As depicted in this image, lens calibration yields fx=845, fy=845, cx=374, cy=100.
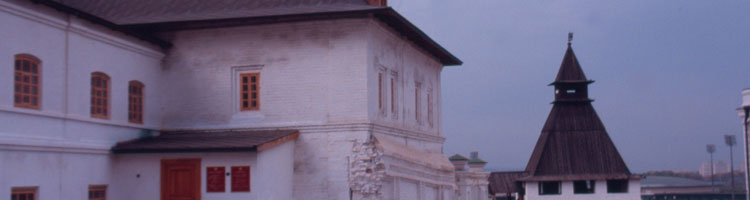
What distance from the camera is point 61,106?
1891 centimetres

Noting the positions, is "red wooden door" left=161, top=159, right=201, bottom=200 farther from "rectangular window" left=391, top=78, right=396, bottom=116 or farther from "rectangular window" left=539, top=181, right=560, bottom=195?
"rectangular window" left=539, top=181, right=560, bottom=195

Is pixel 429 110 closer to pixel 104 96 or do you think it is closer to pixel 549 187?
pixel 104 96

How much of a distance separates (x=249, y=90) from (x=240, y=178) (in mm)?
3509

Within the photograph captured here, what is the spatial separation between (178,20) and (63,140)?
5107 millimetres

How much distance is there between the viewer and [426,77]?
96.3 feet

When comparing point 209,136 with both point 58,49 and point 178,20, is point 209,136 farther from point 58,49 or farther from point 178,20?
point 58,49

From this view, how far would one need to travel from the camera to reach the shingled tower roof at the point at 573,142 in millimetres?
52594

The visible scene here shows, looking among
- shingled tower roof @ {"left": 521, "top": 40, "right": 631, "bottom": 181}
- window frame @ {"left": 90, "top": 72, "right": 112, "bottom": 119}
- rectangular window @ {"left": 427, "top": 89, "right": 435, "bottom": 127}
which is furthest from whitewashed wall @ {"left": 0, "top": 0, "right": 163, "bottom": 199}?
shingled tower roof @ {"left": 521, "top": 40, "right": 631, "bottom": 181}

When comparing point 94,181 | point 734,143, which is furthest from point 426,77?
point 734,143

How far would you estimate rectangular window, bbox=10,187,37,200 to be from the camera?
1739 centimetres

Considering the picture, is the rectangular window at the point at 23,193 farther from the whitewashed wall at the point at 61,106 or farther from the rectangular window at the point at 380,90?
the rectangular window at the point at 380,90

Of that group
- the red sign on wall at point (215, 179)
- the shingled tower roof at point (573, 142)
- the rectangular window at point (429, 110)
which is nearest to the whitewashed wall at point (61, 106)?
the red sign on wall at point (215, 179)

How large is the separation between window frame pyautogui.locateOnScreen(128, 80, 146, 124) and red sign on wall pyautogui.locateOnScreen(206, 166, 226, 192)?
3.02 meters

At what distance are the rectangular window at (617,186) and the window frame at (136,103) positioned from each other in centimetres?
3656
